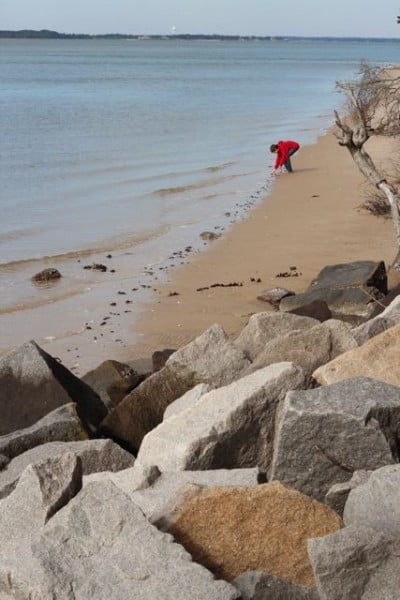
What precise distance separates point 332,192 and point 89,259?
7407 mm

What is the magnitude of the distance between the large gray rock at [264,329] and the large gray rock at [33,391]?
1.16 meters

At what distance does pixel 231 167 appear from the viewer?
86.5ft

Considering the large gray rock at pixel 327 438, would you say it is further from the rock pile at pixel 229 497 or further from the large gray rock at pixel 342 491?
the large gray rock at pixel 342 491

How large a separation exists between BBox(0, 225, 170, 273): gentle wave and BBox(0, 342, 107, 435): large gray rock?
7489 millimetres

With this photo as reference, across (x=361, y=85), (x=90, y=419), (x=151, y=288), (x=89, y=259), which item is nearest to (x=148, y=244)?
(x=89, y=259)

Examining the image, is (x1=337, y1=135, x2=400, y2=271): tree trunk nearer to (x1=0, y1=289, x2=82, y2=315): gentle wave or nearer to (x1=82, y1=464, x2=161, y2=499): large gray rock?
(x1=0, y1=289, x2=82, y2=315): gentle wave

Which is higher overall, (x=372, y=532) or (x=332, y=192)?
(x=372, y=532)

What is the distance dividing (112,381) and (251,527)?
435 centimetres

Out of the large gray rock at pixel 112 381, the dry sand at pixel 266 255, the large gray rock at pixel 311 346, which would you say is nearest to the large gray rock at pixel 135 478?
the large gray rock at pixel 311 346

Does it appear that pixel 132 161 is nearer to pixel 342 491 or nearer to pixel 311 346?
pixel 311 346

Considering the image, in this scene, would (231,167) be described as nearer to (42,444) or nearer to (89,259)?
(89,259)

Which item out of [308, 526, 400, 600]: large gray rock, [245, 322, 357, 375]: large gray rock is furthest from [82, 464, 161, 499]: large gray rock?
[245, 322, 357, 375]: large gray rock

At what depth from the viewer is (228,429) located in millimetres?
5141

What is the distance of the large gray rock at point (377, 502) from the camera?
4.01 m
